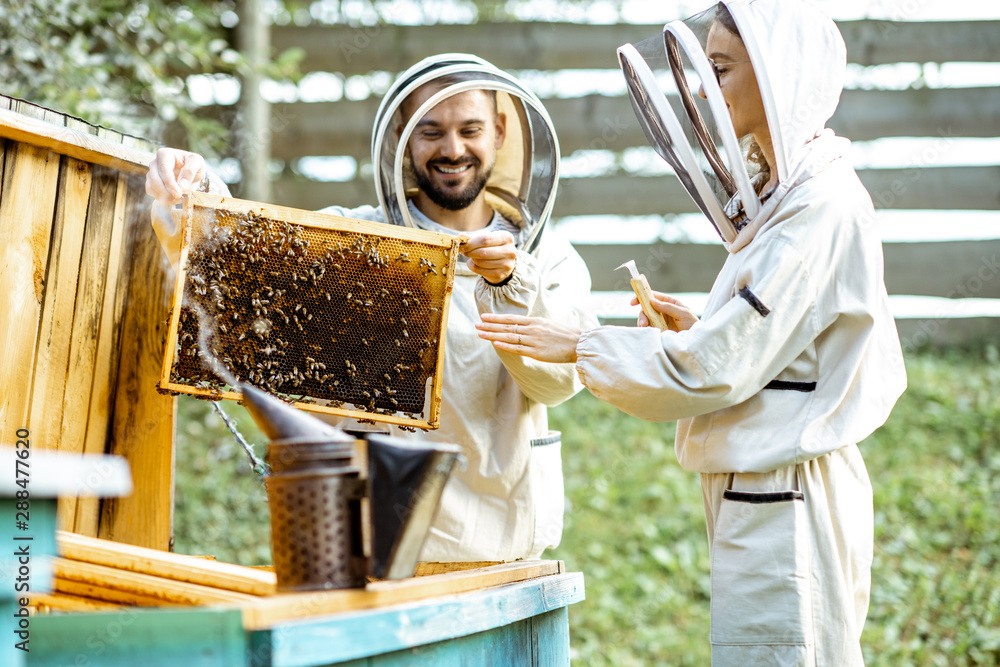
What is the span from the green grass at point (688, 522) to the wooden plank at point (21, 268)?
324 centimetres

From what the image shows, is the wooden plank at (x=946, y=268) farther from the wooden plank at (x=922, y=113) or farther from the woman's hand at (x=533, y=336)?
the woman's hand at (x=533, y=336)

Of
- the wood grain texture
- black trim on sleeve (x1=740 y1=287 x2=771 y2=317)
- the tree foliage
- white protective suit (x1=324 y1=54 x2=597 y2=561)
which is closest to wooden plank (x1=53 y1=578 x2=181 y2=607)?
the wood grain texture

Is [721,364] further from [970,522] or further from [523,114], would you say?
[970,522]

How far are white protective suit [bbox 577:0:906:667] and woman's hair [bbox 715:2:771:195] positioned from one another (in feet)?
0.31

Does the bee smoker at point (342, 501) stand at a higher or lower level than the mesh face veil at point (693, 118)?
lower

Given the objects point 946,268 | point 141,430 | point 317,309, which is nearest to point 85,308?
point 141,430

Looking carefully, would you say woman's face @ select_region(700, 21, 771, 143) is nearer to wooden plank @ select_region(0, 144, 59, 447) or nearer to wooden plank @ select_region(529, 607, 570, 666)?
wooden plank @ select_region(529, 607, 570, 666)

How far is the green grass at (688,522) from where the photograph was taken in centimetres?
480

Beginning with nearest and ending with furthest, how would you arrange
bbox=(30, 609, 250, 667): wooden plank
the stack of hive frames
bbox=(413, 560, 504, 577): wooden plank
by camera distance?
1. bbox=(30, 609, 250, 667): wooden plank
2. bbox=(413, 560, 504, 577): wooden plank
3. the stack of hive frames

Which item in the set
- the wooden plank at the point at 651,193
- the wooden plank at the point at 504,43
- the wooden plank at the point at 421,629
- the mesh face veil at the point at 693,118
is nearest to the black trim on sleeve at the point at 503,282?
the mesh face veil at the point at 693,118

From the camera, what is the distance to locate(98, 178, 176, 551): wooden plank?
9.21 ft

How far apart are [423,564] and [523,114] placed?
1732 mm

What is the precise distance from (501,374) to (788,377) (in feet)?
3.35

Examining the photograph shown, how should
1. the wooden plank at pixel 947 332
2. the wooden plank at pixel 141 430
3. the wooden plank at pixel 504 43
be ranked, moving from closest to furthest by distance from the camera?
the wooden plank at pixel 141 430 → the wooden plank at pixel 504 43 → the wooden plank at pixel 947 332
